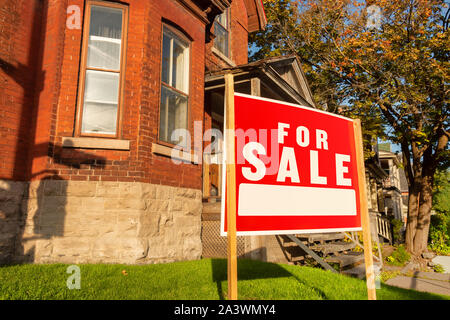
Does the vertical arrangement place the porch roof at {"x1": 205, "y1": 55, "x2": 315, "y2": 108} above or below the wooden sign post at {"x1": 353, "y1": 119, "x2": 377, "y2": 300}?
above

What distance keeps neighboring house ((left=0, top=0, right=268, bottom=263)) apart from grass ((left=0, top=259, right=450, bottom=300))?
26.0 inches

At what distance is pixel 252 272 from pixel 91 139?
3664 mm

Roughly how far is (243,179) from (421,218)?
1547 centimetres

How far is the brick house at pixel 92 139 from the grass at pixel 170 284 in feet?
2.16

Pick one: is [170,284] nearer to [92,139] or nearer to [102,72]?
[92,139]

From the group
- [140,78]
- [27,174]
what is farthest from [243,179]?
[27,174]

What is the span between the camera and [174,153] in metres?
6.77

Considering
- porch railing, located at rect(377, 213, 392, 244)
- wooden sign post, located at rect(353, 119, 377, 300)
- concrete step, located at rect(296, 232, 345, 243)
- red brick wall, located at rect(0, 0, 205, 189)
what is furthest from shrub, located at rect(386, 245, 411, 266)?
wooden sign post, located at rect(353, 119, 377, 300)

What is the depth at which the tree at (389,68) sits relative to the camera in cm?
1316

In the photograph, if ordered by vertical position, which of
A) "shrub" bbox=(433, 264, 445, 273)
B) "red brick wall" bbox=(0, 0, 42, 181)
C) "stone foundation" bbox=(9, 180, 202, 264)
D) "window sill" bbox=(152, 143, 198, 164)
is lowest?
"shrub" bbox=(433, 264, 445, 273)

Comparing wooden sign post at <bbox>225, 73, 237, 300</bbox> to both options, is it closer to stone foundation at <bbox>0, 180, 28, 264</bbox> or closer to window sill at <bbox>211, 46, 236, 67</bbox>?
stone foundation at <bbox>0, 180, 28, 264</bbox>

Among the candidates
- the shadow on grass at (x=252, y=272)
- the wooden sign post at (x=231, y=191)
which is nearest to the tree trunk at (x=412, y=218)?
the shadow on grass at (x=252, y=272)

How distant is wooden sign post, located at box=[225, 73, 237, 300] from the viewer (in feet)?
8.09

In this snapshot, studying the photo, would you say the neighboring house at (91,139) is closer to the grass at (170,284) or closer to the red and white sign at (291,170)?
the grass at (170,284)
